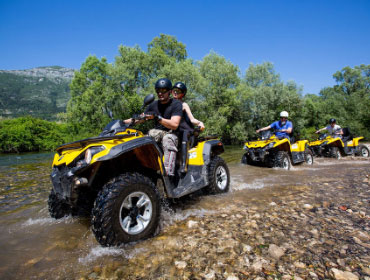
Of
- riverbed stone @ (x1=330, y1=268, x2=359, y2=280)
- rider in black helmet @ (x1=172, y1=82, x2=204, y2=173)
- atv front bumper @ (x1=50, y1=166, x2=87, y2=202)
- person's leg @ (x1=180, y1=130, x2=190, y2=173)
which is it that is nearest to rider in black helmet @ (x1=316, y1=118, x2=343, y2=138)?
rider in black helmet @ (x1=172, y1=82, x2=204, y2=173)

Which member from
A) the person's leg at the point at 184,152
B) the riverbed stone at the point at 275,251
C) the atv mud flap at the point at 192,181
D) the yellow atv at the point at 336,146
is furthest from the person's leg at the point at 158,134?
the yellow atv at the point at 336,146

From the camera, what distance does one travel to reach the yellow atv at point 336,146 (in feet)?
38.3

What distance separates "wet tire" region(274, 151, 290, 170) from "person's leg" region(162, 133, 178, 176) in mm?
5722

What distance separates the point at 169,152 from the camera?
361 cm

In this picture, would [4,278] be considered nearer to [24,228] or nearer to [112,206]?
[112,206]

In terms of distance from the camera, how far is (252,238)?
8.56ft

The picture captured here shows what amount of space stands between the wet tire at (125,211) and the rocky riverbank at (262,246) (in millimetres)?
192

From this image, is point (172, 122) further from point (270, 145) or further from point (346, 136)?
point (346, 136)

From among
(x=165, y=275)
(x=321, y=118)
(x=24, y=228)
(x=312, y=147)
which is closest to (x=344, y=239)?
(x=165, y=275)

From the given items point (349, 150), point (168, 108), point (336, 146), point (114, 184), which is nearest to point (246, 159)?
point (336, 146)

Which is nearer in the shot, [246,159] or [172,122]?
[172,122]

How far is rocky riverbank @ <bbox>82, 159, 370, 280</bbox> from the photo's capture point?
2010mm

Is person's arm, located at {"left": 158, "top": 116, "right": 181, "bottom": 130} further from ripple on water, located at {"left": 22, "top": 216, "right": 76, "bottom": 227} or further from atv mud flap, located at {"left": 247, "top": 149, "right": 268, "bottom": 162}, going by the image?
atv mud flap, located at {"left": 247, "top": 149, "right": 268, "bottom": 162}

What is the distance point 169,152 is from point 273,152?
6.00 meters
